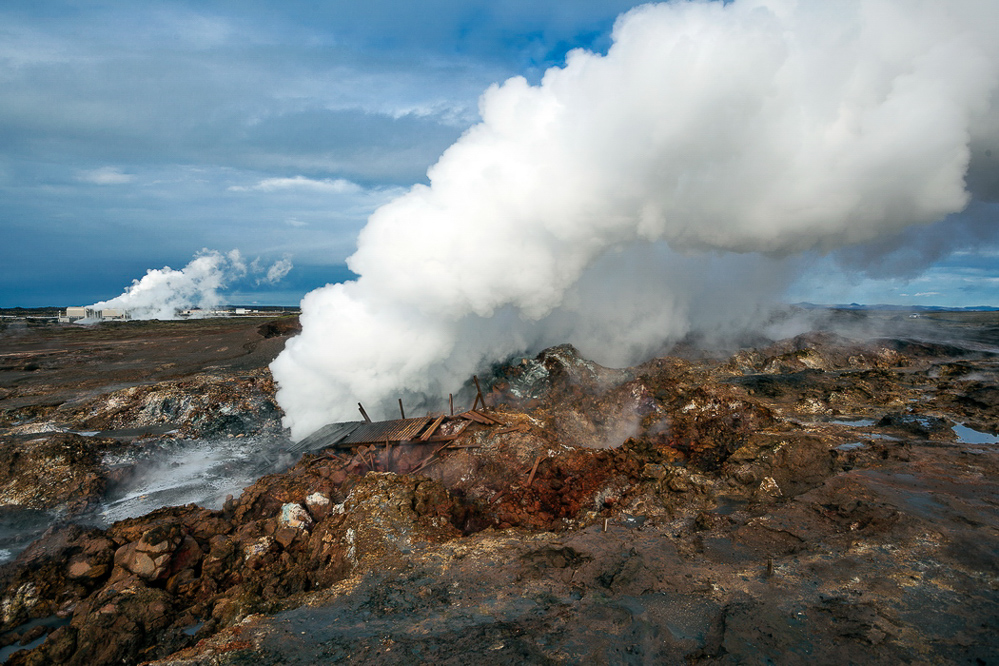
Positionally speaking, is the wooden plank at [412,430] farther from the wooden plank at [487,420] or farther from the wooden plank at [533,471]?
the wooden plank at [533,471]

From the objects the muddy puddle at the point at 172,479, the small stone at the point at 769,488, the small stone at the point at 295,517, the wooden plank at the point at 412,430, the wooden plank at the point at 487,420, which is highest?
the wooden plank at the point at 487,420

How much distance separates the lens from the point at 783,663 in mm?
4039

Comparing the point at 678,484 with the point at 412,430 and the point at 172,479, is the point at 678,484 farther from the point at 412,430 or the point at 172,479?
the point at 172,479

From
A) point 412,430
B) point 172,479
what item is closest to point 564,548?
point 412,430

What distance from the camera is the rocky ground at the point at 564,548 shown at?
15.0ft

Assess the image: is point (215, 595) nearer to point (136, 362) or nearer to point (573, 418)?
point (573, 418)

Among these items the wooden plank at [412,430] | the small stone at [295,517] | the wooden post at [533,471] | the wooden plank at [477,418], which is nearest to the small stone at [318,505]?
the small stone at [295,517]

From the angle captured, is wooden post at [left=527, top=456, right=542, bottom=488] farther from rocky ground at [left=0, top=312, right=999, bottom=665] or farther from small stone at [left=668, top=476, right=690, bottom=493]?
small stone at [left=668, top=476, right=690, bottom=493]

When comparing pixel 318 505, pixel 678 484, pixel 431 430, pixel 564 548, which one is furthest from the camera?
pixel 431 430

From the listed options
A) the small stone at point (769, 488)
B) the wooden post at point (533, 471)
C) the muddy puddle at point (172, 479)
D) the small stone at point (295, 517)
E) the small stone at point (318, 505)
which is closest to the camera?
the small stone at point (295, 517)

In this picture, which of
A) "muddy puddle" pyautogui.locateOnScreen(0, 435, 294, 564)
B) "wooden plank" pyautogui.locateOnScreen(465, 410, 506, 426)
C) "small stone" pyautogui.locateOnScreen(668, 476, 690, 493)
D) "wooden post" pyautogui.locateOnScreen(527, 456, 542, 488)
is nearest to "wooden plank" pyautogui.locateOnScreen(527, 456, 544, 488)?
"wooden post" pyautogui.locateOnScreen(527, 456, 542, 488)

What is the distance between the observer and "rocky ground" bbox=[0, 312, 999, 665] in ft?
15.0

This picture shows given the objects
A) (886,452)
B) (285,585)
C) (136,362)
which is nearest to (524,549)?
(285,585)

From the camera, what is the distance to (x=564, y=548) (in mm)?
6297
